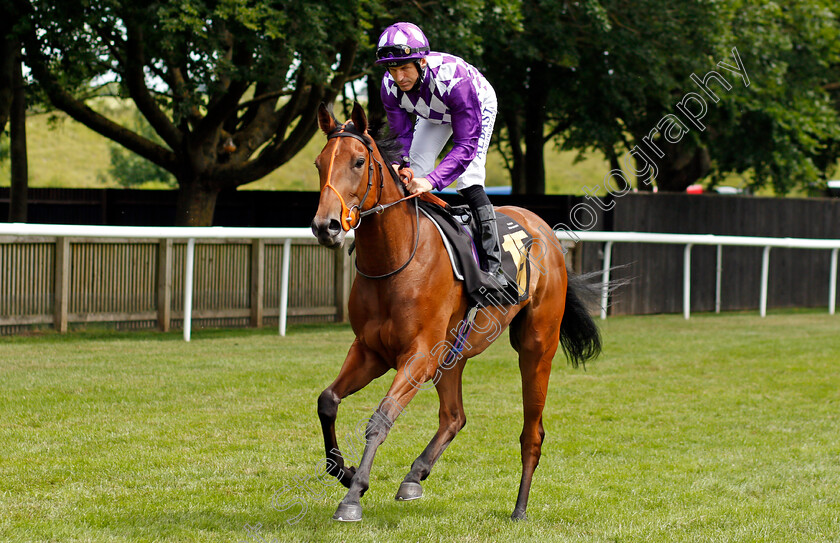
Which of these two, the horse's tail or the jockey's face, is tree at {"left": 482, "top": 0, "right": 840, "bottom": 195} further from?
the jockey's face

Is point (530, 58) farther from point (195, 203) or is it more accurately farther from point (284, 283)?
point (284, 283)

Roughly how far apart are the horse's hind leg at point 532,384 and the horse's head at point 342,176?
4.68 ft

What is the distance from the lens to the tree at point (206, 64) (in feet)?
39.2

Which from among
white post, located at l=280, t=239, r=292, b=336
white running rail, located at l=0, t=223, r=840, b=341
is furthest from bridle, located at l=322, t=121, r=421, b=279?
white post, located at l=280, t=239, r=292, b=336

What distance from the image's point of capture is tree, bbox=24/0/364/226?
1195cm

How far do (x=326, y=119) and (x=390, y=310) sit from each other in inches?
34.6

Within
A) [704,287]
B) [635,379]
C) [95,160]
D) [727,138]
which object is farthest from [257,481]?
[95,160]

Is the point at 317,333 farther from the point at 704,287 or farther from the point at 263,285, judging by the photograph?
the point at 704,287

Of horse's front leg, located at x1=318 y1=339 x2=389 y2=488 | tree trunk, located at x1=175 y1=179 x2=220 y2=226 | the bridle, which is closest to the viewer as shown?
the bridle

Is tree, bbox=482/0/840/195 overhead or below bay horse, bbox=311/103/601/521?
overhead

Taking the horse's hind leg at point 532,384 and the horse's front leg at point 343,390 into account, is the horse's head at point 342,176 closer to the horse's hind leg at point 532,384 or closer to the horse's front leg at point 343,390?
the horse's front leg at point 343,390

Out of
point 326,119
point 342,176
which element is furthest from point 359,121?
point 342,176

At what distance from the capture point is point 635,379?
8.71m

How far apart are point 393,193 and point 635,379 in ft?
16.3
